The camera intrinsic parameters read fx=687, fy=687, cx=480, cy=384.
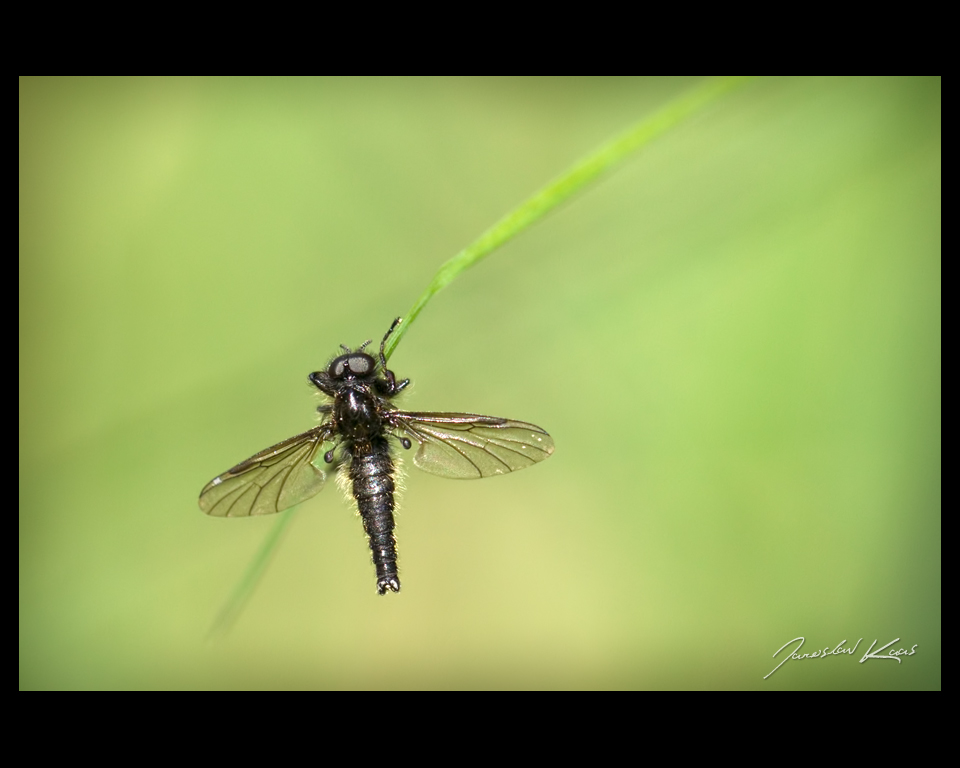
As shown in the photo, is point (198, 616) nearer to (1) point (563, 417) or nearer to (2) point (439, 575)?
(2) point (439, 575)

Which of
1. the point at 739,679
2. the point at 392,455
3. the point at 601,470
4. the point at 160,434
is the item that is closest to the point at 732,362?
the point at 601,470

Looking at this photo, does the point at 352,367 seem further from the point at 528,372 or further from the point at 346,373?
the point at 528,372

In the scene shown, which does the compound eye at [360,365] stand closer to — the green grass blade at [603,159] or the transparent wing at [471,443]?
the transparent wing at [471,443]
